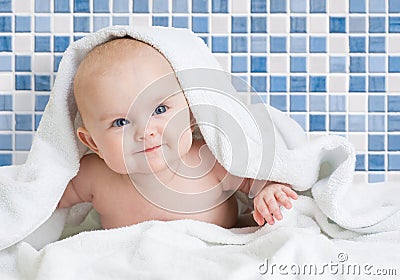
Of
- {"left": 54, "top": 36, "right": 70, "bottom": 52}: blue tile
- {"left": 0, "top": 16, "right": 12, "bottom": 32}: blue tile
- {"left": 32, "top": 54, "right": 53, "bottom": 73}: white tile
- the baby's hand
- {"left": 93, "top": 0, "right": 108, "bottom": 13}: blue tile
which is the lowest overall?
the baby's hand

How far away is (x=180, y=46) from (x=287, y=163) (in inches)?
10.9

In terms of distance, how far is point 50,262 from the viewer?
105 cm

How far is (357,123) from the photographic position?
1.47 metres

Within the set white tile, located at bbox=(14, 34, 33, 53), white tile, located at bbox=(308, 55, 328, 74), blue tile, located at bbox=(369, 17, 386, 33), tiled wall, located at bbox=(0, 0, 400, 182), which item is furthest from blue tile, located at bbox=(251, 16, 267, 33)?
white tile, located at bbox=(14, 34, 33, 53)

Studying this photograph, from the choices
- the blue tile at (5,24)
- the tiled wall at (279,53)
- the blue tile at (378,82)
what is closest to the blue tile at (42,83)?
the tiled wall at (279,53)

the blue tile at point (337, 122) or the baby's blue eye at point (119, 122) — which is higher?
the baby's blue eye at point (119, 122)

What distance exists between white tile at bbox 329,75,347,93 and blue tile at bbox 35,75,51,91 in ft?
1.86

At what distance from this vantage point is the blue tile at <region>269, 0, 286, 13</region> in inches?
57.3

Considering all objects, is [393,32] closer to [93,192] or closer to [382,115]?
[382,115]

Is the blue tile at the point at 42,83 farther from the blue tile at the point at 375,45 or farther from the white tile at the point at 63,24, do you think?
the blue tile at the point at 375,45

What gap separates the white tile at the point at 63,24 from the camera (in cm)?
145

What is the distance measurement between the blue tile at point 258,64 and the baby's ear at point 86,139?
37 cm

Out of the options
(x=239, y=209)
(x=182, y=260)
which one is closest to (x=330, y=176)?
(x=239, y=209)

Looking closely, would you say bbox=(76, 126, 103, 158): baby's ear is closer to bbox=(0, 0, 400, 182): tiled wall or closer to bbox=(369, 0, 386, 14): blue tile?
bbox=(0, 0, 400, 182): tiled wall
